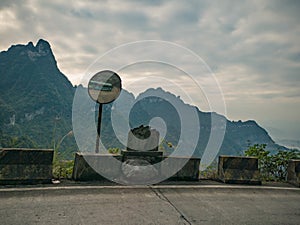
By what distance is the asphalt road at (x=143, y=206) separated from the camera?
11.6 ft

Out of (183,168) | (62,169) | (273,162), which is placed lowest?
(62,169)

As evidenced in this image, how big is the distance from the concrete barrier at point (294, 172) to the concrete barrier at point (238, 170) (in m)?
1.11

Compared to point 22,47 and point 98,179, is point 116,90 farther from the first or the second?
point 22,47

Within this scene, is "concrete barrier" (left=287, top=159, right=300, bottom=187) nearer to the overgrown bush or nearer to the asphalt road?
the asphalt road

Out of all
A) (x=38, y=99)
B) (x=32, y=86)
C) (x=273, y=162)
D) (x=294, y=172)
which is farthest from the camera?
(x=32, y=86)

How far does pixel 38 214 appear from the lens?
3.52 metres

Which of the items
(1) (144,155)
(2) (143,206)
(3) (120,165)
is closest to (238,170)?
(1) (144,155)

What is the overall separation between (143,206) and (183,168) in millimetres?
2158

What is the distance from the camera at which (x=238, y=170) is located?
249 inches

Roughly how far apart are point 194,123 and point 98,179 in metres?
2.81

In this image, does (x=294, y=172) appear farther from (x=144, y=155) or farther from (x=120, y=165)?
(x=120, y=165)

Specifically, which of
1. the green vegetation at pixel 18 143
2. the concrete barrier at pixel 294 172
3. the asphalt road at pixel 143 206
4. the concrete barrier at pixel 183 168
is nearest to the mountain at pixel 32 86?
the green vegetation at pixel 18 143

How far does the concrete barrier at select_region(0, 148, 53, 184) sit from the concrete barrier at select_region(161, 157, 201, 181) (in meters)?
2.49

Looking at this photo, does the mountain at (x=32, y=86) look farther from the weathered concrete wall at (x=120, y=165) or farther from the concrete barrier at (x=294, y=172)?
the concrete barrier at (x=294, y=172)
